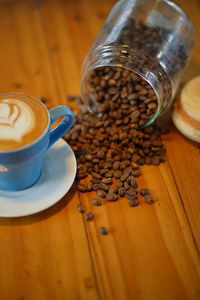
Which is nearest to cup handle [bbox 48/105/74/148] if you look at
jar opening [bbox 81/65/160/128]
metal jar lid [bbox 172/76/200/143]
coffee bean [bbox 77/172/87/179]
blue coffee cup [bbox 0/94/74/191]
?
blue coffee cup [bbox 0/94/74/191]

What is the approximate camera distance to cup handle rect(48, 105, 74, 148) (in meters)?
0.90

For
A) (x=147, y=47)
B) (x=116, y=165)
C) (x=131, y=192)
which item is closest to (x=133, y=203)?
(x=131, y=192)

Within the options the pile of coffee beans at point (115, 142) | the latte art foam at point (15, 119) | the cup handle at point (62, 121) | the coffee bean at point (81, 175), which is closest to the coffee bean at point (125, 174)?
the pile of coffee beans at point (115, 142)

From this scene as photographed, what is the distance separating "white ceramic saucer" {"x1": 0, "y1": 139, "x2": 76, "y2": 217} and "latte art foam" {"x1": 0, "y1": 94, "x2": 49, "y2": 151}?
0.60 ft

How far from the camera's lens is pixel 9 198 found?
36.1 inches

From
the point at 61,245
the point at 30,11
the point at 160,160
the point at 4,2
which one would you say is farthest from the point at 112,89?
the point at 4,2

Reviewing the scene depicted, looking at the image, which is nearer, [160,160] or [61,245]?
[61,245]

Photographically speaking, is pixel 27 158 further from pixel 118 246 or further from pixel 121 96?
pixel 121 96

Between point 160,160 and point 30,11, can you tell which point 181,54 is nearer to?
point 160,160

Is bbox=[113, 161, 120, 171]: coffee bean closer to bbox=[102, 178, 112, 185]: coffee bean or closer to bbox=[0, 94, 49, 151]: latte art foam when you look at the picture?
bbox=[102, 178, 112, 185]: coffee bean

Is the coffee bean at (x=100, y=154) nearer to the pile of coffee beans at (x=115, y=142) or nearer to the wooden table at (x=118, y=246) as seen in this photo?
the pile of coffee beans at (x=115, y=142)

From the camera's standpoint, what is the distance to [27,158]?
2.71 ft

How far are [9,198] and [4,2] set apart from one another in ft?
3.43

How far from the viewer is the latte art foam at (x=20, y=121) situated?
0.81 meters
